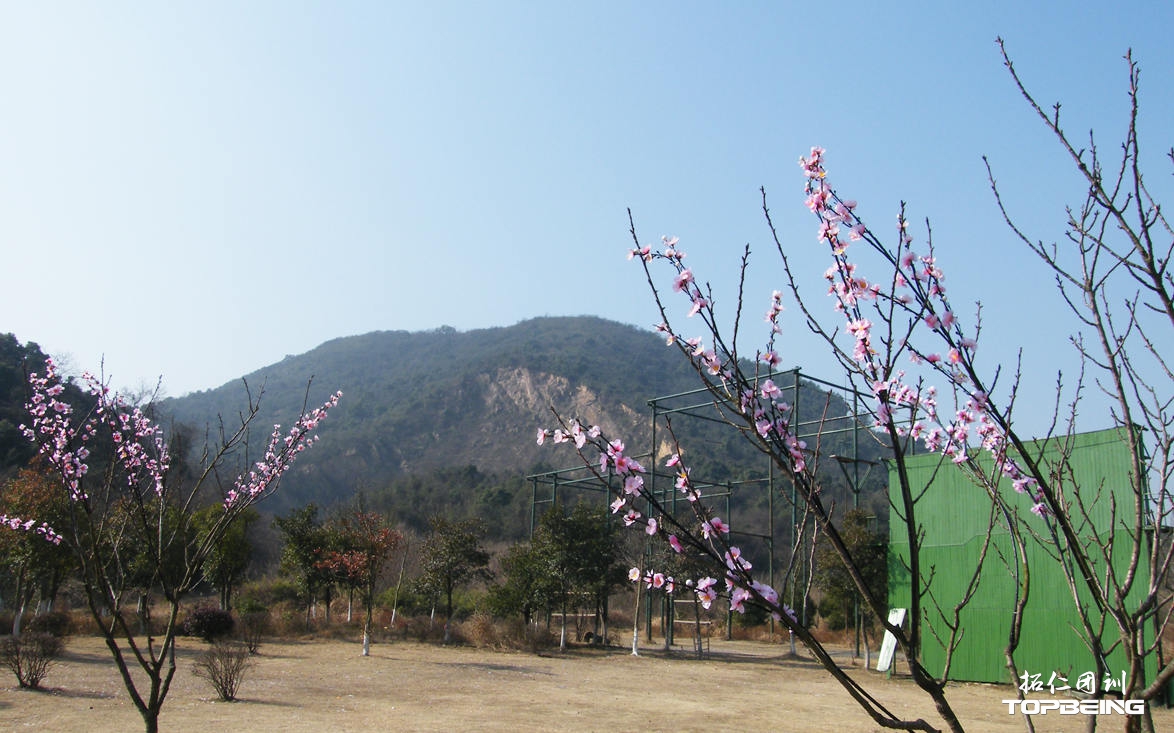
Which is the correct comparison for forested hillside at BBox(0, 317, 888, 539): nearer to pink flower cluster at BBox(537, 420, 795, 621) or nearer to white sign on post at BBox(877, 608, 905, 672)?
white sign on post at BBox(877, 608, 905, 672)

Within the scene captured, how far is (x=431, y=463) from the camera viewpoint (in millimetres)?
59594

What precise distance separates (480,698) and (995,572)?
8.85 metres

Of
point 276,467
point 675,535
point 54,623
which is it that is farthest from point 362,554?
point 675,535

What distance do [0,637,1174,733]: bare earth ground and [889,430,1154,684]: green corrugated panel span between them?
72 centimetres

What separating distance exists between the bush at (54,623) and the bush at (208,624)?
230 cm

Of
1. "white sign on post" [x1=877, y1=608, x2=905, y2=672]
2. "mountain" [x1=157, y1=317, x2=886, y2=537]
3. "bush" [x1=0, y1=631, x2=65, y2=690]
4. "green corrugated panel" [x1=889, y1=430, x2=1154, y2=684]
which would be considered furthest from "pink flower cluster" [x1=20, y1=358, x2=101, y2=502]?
"mountain" [x1=157, y1=317, x2=886, y2=537]

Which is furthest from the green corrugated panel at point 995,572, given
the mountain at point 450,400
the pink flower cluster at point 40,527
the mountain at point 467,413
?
the mountain at point 450,400

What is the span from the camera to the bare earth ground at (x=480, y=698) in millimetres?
8430

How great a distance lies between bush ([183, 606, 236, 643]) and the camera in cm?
1802

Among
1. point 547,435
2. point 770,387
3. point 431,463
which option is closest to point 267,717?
point 547,435

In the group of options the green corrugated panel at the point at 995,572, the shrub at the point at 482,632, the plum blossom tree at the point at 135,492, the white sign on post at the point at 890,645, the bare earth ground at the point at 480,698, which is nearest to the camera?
the plum blossom tree at the point at 135,492

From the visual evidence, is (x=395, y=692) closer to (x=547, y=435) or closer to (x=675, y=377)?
(x=547, y=435)

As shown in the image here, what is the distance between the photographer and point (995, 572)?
13859mm

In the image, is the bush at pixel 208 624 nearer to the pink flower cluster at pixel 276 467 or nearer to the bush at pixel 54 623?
the bush at pixel 54 623
